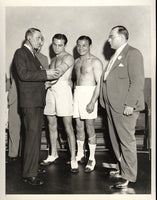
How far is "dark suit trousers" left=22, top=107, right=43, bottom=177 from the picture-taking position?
9.75ft

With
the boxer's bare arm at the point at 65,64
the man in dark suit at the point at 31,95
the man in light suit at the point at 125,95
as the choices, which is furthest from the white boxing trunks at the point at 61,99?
the man in light suit at the point at 125,95

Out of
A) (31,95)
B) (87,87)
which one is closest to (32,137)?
(31,95)

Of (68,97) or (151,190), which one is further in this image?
(68,97)

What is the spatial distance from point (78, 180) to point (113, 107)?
0.82 meters

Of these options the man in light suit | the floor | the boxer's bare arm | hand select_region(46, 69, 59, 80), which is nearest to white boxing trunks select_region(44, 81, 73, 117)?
the boxer's bare arm

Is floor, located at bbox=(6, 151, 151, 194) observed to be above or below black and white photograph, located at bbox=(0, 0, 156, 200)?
below

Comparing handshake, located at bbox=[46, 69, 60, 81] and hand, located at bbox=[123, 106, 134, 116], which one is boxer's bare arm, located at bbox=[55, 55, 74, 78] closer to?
handshake, located at bbox=[46, 69, 60, 81]

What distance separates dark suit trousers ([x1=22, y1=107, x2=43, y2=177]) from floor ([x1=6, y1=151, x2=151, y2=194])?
16cm

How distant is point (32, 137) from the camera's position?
9.80 feet

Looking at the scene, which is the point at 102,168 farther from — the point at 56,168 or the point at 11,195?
the point at 11,195

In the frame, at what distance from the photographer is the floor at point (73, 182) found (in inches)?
116

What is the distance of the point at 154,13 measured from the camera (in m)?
2.92

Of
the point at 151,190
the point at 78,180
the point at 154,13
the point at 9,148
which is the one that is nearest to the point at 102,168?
the point at 78,180

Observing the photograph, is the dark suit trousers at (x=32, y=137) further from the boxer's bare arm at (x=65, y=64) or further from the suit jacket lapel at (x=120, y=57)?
the suit jacket lapel at (x=120, y=57)
